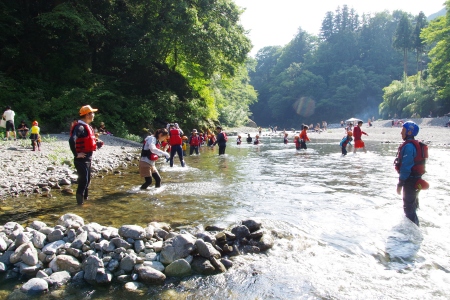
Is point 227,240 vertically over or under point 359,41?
under

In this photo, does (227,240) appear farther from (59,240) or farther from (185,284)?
(59,240)

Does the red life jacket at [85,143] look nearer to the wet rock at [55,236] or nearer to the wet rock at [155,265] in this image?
the wet rock at [55,236]

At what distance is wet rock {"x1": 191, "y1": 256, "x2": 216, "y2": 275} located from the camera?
13.8ft

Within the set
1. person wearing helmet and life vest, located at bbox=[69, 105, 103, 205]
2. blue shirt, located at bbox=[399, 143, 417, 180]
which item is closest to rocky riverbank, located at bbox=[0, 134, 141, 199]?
person wearing helmet and life vest, located at bbox=[69, 105, 103, 205]

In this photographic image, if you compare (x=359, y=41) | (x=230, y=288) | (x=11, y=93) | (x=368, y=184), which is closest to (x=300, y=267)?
(x=230, y=288)

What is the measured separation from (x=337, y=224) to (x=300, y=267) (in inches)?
74.5

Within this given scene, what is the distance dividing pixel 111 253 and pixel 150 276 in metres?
0.69

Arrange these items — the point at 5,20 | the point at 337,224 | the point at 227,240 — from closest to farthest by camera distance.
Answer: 1. the point at 227,240
2. the point at 337,224
3. the point at 5,20

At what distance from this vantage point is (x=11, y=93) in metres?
20.6

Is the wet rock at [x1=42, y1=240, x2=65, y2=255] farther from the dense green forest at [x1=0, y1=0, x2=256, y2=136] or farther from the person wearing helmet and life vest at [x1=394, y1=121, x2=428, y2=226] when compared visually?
the dense green forest at [x1=0, y1=0, x2=256, y2=136]

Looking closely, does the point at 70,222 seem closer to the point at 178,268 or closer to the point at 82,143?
the point at 178,268

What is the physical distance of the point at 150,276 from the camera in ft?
13.1

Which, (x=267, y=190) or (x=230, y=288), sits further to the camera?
(x=267, y=190)

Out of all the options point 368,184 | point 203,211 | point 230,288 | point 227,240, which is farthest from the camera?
point 368,184
